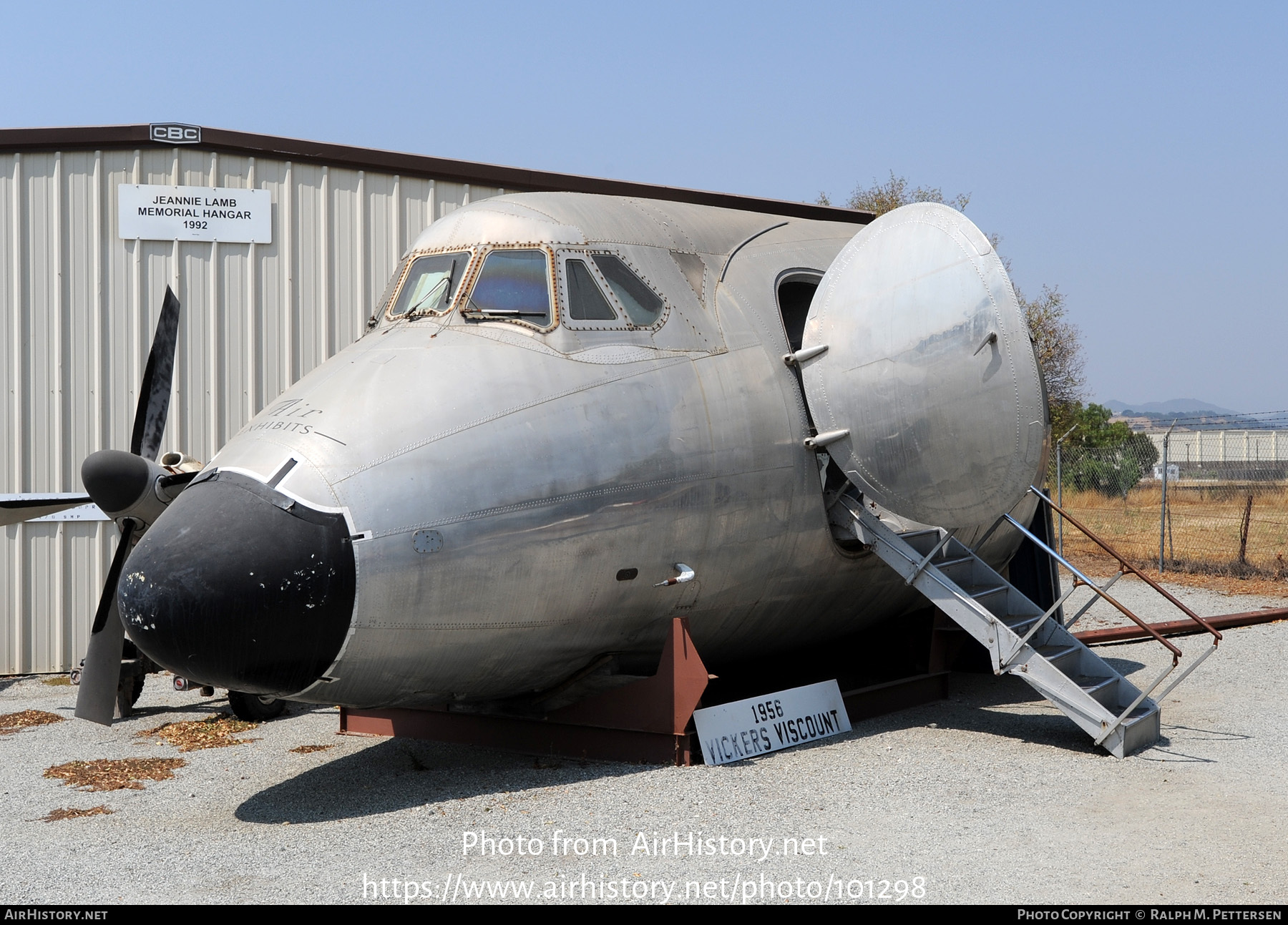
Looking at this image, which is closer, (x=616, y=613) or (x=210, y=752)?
(x=616, y=613)

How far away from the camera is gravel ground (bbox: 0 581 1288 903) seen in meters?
6.79

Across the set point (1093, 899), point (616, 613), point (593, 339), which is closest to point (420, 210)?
point (593, 339)

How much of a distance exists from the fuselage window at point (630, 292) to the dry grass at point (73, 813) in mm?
5371

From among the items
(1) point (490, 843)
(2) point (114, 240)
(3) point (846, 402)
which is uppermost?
(2) point (114, 240)

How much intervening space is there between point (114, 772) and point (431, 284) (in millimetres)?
4918

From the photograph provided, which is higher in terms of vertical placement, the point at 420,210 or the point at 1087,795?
the point at 420,210

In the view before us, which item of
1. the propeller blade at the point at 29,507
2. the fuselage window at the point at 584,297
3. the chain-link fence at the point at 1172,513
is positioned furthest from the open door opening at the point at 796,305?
the chain-link fence at the point at 1172,513

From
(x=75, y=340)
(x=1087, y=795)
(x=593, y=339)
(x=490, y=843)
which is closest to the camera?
(x=490, y=843)

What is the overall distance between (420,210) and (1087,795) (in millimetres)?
12111

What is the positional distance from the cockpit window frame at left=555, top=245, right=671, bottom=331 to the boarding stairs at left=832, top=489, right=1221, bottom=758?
2344 mm

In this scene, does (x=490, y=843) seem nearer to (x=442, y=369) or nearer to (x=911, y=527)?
(x=442, y=369)

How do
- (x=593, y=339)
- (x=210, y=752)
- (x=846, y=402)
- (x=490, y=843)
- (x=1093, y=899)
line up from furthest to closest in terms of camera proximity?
(x=210, y=752) < (x=846, y=402) < (x=593, y=339) < (x=490, y=843) < (x=1093, y=899)

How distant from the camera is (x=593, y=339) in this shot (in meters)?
9.31

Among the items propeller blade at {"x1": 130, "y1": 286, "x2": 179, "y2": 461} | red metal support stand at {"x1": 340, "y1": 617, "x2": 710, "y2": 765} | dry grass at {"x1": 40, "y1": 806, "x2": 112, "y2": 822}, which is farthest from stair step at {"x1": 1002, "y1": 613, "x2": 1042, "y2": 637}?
propeller blade at {"x1": 130, "y1": 286, "x2": 179, "y2": 461}
